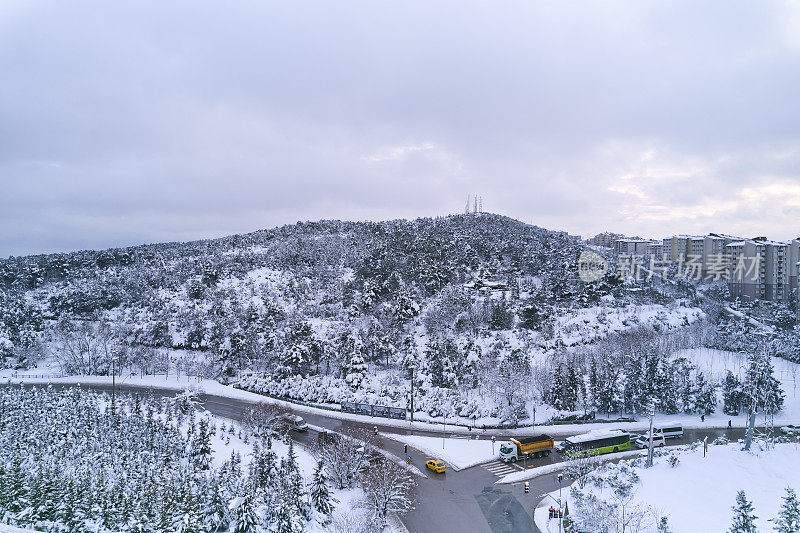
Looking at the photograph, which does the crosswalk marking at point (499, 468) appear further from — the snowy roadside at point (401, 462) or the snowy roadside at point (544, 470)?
the snowy roadside at point (401, 462)

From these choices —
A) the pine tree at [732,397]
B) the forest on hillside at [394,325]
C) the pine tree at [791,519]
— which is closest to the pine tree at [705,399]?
the forest on hillside at [394,325]

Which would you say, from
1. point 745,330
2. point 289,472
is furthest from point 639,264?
point 289,472

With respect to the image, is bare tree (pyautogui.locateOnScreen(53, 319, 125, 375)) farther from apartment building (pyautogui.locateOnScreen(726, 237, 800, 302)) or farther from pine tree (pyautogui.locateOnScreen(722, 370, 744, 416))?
apartment building (pyautogui.locateOnScreen(726, 237, 800, 302))

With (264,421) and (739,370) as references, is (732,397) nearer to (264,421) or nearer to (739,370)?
(739,370)

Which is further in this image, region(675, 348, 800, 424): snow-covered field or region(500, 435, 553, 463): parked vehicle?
region(675, 348, 800, 424): snow-covered field

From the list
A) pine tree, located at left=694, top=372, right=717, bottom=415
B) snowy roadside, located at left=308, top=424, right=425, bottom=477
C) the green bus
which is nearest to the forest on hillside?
pine tree, located at left=694, top=372, right=717, bottom=415

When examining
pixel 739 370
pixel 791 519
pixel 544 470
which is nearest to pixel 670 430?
pixel 544 470
